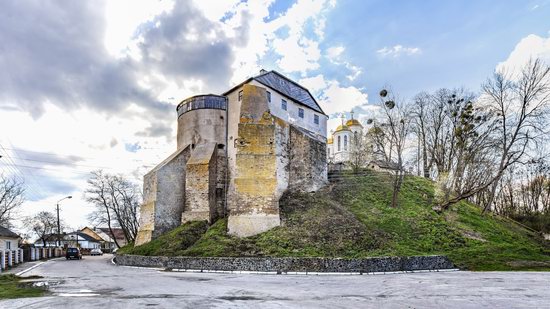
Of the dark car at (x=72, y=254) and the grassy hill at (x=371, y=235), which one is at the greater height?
the grassy hill at (x=371, y=235)

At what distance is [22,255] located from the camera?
30125mm

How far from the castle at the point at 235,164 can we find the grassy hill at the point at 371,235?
1.42 m

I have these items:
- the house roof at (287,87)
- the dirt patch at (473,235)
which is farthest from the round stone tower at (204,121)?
the dirt patch at (473,235)

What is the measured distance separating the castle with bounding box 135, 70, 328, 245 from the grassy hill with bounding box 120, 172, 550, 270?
1424mm

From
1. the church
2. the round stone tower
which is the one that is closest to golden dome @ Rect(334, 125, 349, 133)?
the church

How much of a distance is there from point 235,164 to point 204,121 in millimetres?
7380

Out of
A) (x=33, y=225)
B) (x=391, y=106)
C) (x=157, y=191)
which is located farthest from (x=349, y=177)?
(x=33, y=225)

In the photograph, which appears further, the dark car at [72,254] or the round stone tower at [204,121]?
the dark car at [72,254]

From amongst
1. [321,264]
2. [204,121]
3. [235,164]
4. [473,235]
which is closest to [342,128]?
[204,121]

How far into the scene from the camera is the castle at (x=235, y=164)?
24516 millimetres

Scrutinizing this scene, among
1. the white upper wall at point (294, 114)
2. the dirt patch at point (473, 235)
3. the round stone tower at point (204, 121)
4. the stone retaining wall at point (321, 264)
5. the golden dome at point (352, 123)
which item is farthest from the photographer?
the golden dome at point (352, 123)

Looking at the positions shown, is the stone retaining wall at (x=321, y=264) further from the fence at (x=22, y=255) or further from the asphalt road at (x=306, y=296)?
the fence at (x=22, y=255)

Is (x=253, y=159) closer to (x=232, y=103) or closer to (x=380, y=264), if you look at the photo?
(x=232, y=103)

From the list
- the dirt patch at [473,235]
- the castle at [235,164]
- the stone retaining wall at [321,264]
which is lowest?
the stone retaining wall at [321,264]
